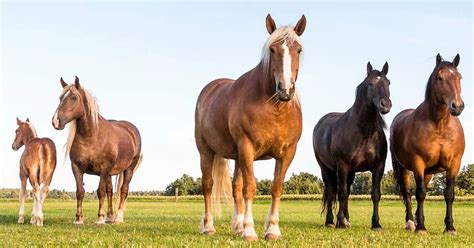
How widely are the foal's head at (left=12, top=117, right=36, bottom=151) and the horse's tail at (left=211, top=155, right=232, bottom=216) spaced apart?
7.21 m

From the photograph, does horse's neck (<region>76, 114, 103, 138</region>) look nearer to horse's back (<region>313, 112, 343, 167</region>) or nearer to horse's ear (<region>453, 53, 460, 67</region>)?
horse's back (<region>313, 112, 343, 167</region>)

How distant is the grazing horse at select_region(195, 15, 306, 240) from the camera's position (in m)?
7.89

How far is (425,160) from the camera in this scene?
1098 centimetres

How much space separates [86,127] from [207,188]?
4.52 metres

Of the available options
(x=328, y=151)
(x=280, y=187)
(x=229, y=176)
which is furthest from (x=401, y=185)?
(x=280, y=187)

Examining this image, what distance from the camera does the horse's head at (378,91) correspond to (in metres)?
11.1

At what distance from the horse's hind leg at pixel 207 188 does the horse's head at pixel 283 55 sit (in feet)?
7.63

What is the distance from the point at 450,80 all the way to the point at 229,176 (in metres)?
4.34

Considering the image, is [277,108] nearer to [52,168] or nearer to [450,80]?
[450,80]

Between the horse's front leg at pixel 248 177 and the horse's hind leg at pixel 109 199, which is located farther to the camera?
the horse's hind leg at pixel 109 199

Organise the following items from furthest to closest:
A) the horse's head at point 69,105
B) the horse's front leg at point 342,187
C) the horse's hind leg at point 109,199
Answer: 1. the horse's hind leg at point 109,199
2. the horse's head at point 69,105
3. the horse's front leg at point 342,187

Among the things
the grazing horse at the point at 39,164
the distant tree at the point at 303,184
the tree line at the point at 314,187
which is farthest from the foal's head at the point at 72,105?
the distant tree at the point at 303,184

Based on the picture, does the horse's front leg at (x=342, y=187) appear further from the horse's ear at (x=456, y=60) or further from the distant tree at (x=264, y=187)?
the distant tree at (x=264, y=187)

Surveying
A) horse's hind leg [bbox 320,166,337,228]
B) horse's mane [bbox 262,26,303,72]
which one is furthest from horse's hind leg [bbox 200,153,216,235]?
horse's hind leg [bbox 320,166,337,228]
